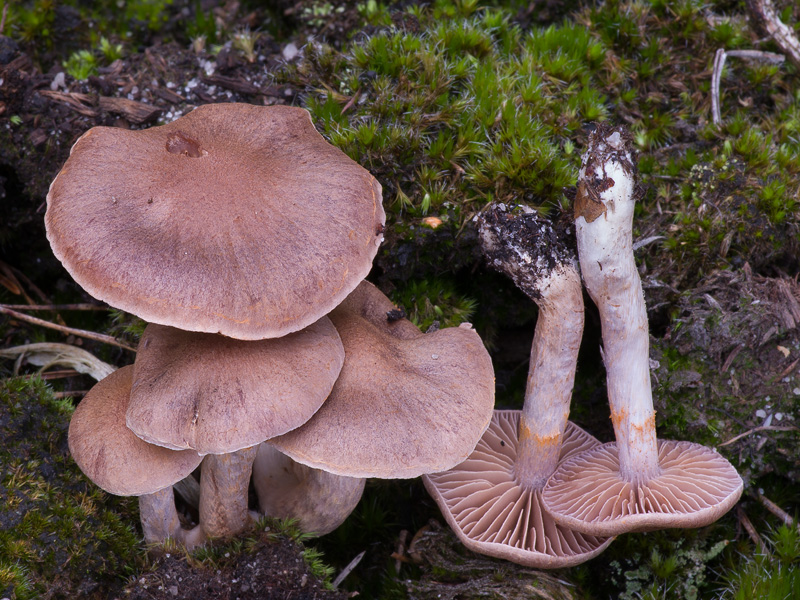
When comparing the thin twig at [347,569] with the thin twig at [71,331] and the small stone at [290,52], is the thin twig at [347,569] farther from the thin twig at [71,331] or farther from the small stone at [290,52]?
the small stone at [290,52]

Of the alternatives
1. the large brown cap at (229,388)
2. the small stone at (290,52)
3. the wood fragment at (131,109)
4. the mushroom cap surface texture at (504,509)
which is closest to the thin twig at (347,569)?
the mushroom cap surface texture at (504,509)

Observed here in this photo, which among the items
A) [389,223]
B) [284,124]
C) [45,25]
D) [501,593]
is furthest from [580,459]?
[45,25]

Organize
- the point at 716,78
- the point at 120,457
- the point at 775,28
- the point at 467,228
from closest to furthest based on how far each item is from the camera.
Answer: the point at 120,457 → the point at 467,228 → the point at 716,78 → the point at 775,28

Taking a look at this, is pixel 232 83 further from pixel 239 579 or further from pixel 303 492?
pixel 239 579

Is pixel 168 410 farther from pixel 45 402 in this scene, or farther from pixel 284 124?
pixel 284 124

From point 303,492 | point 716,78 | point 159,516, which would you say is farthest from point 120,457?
point 716,78
